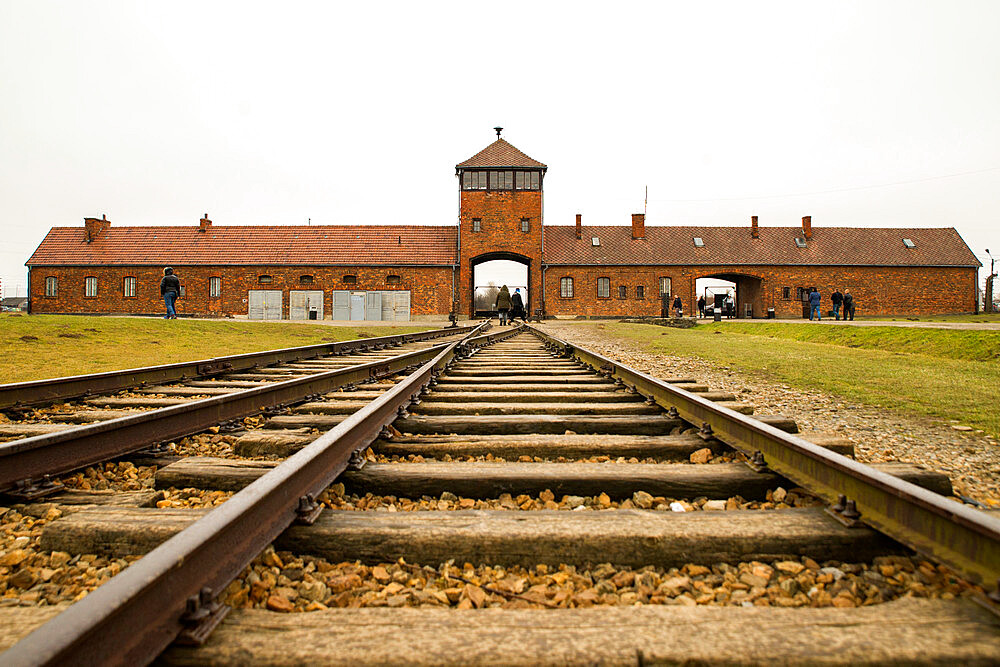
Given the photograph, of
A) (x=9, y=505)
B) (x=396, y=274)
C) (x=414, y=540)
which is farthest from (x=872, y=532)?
(x=396, y=274)

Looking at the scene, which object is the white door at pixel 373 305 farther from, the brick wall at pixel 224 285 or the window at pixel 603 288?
the window at pixel 603 288

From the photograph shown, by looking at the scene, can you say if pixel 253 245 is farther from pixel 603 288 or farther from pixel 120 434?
pixel 120 434

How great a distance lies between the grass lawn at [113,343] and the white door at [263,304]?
70.4 feet

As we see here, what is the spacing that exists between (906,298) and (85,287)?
180 feet

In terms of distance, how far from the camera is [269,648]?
45.8 inches

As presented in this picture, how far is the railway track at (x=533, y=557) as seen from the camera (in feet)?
3.75

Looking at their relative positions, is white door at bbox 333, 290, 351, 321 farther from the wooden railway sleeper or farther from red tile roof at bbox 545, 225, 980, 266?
the wooden railway sleeper

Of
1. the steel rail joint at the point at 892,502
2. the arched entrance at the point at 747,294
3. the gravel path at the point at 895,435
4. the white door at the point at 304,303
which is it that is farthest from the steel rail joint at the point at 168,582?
the arched entrance at the point at 747,294

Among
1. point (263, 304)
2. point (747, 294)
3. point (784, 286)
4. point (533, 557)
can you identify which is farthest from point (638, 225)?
point (533, 557)

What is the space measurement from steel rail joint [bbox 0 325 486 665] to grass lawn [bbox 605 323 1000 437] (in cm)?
419

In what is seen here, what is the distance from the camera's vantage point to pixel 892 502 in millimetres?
1668

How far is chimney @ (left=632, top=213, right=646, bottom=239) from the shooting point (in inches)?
1532

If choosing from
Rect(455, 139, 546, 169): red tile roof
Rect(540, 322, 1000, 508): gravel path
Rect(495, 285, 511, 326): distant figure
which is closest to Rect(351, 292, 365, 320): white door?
Rect(455, 139, 546, 169): red tile roof

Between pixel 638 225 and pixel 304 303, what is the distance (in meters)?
23.1
